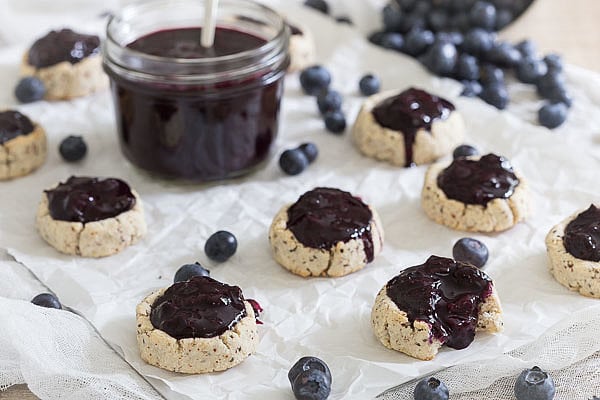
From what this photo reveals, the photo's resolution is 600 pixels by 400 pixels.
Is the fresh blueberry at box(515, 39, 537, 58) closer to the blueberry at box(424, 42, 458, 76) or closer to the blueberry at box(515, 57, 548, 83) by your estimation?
the blueberry at box(515, 57, 548, 83)

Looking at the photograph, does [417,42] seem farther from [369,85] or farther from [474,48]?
[369,85]

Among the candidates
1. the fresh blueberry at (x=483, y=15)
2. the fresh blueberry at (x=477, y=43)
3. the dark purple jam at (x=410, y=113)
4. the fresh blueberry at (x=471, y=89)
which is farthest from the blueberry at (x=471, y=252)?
the fresh blueberry at (x=483, y=15)

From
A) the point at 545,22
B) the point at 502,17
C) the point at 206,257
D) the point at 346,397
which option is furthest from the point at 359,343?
the point at 545,22

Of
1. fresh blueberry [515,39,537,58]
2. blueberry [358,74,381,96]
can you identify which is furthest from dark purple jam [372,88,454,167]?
fresh blueberry [515,39,537,58]

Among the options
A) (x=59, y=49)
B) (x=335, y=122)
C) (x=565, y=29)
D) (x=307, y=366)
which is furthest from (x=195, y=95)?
(x=565, y=29)

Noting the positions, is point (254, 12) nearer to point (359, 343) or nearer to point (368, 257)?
point (368, 257)
